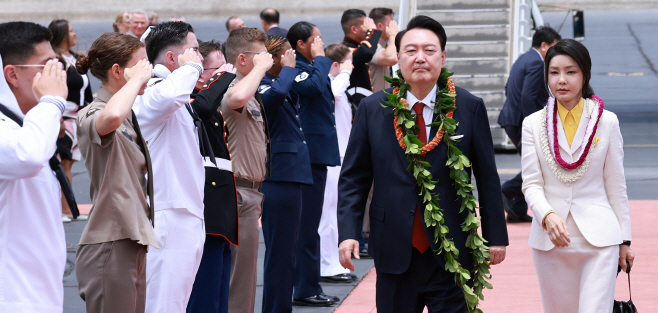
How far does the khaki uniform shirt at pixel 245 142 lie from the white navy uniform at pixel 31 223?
2.04m

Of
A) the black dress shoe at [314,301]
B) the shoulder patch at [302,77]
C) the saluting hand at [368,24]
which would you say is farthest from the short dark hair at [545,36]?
the black dress shoe at [314,301]

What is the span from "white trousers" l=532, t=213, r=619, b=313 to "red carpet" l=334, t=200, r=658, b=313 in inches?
77.4

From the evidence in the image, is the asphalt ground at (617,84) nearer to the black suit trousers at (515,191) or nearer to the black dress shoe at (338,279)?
the black dress shoe at (338,279)

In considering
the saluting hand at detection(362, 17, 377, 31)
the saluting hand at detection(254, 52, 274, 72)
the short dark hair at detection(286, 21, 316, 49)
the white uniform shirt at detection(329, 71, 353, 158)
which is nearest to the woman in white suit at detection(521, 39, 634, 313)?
the saluting hand at detection(254, 52, 274, 72)

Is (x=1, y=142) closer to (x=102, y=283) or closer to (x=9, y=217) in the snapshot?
(x=9, y=217)

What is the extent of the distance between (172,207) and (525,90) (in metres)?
5.92

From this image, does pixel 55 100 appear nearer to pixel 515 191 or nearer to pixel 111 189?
pixel 111 189

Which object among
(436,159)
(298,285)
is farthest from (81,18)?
(436,159)

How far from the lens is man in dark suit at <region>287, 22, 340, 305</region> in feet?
20.9

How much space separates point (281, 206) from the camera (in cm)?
569

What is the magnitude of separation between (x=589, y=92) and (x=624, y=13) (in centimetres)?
3636

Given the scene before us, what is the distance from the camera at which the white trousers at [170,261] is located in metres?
4.12

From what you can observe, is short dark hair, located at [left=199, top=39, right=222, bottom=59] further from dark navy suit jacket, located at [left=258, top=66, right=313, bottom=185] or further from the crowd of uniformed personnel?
dark navy suit jacket, located at [left=258, top=66, right=313, bottom=185]

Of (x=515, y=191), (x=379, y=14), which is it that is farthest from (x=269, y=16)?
(x=515, y=191)
